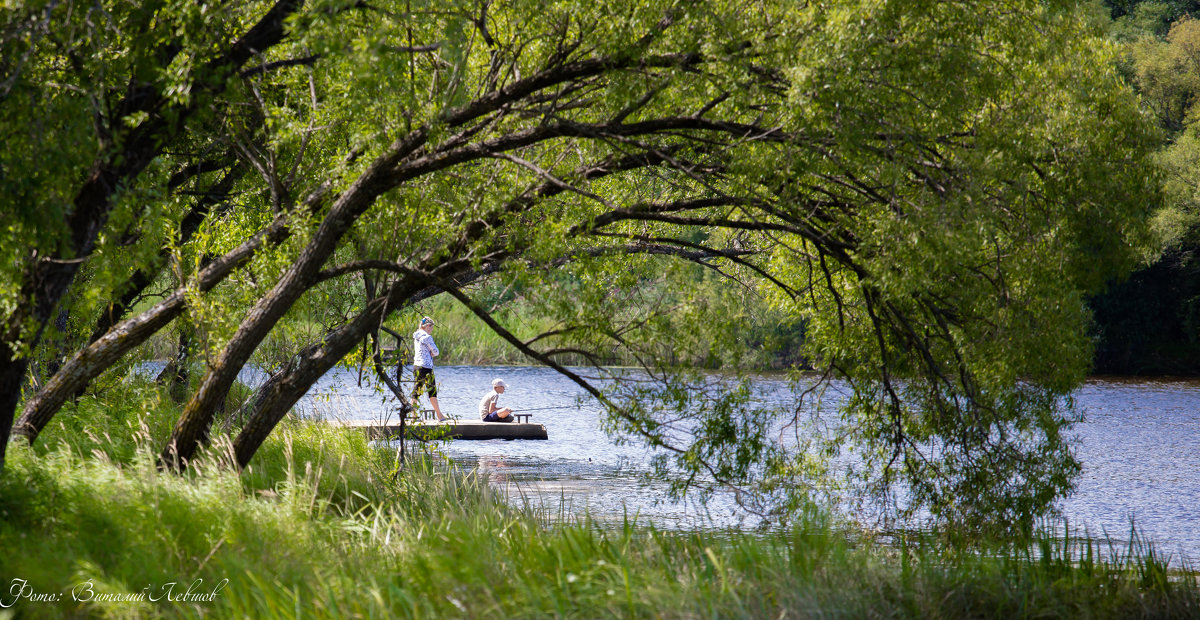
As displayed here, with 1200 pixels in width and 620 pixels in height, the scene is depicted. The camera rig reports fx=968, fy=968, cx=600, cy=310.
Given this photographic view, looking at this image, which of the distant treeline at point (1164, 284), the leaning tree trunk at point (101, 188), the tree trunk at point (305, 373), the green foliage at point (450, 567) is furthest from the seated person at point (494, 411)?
the distant treeline at point (1164, 284)

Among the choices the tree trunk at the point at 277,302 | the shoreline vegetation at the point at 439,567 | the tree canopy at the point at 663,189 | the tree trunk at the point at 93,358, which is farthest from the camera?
the tree trunk at the point at 93,358

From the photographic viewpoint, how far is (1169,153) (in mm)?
27656

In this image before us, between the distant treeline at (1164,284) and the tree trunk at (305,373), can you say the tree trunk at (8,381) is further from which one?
the distant treeline at (1164,284)

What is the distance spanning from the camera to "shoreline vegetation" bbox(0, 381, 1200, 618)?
4855 millimetres

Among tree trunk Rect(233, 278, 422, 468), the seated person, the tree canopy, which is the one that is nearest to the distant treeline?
the seated person

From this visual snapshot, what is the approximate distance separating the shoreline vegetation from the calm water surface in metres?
1.11

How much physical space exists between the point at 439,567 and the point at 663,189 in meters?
4.68

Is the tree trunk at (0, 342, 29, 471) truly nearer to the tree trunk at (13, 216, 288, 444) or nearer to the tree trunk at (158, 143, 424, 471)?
the tree trunk at (158, 143, 424, 471)

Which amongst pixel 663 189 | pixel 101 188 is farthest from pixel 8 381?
pixel 663 189

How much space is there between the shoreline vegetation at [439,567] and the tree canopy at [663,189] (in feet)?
2.72

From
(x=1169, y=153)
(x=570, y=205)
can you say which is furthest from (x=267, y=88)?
(x=1169, y=153)

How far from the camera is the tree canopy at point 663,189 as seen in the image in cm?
544

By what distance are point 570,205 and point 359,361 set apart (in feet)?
8.64

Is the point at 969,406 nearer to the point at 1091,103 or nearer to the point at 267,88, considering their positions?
the point at 1091,103
